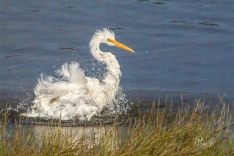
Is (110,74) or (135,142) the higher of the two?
(110,74)

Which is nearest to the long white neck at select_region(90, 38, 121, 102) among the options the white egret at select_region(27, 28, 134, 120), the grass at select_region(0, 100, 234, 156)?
the white egret at select_region(27, 28, 134, 120)

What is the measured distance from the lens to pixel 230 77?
1380 cm

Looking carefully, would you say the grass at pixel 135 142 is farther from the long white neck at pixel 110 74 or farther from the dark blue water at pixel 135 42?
the dark blue water at pixel 135 42

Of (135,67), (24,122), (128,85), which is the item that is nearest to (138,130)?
(24,122)

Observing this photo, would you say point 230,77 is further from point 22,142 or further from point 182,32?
point 22,142

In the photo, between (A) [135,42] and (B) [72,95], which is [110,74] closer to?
(B) [72,95]

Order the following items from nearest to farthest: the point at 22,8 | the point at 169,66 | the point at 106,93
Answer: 1. the point at 106,93
2. the point at 169,66
3. the point at 22,8

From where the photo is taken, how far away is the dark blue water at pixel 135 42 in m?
13.6

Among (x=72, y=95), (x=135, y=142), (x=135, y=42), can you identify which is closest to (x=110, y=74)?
(x=72, y=95)

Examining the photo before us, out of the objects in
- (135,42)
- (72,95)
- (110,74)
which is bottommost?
(72,95)

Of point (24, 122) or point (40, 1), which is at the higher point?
point (40, 1)

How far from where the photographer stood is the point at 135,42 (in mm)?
16125

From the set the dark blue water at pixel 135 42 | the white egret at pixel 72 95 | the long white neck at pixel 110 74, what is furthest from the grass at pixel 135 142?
the dark blue water at pixel 135 42

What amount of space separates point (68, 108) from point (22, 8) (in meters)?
6.97
